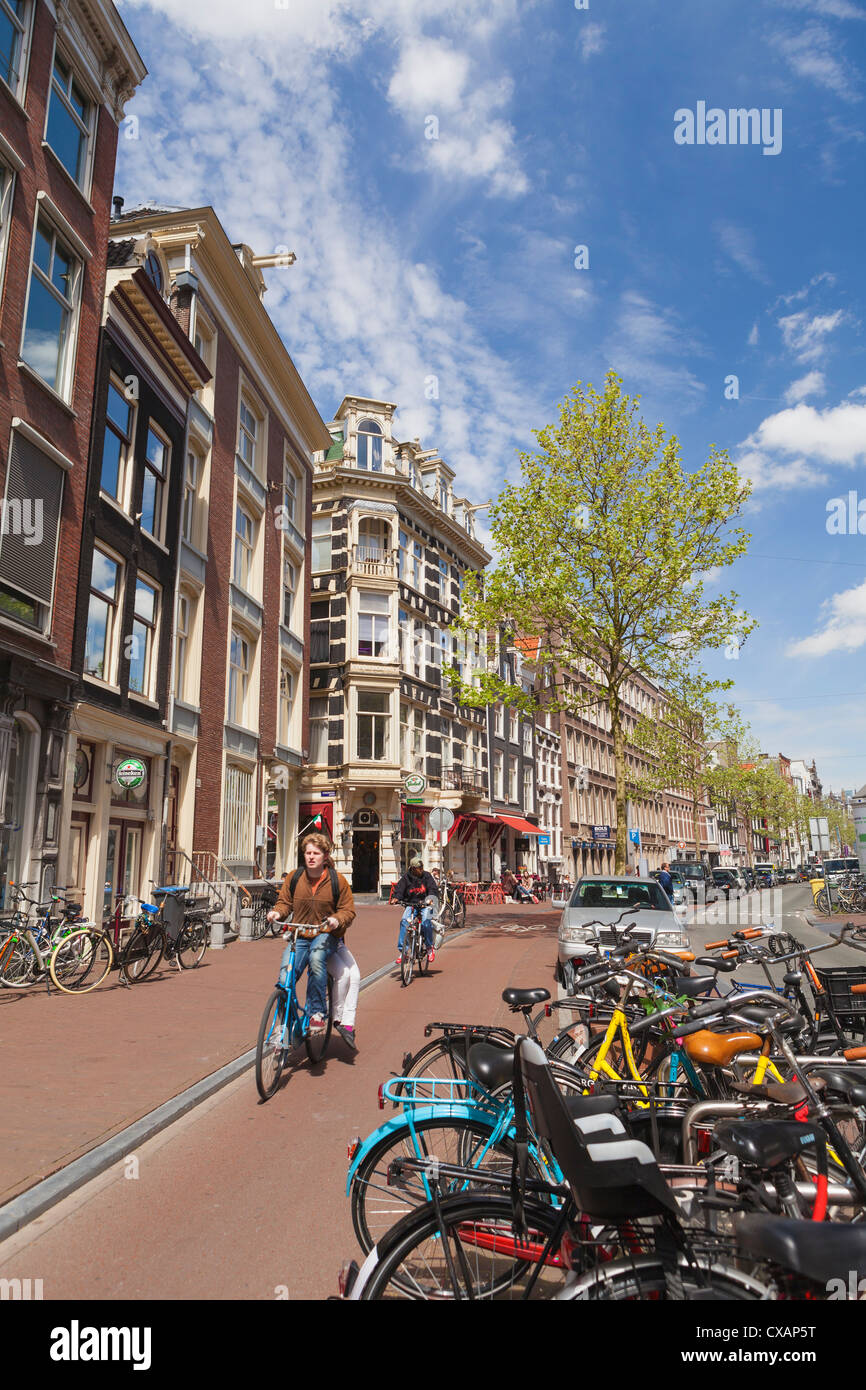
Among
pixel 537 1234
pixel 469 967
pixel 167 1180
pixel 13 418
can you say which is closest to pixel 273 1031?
pixel 167 1180

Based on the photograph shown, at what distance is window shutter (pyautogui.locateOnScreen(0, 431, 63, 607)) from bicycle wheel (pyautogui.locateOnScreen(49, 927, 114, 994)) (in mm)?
5094

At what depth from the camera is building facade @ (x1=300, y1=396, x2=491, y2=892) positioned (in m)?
33.1

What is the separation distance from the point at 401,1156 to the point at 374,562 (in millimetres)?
32665

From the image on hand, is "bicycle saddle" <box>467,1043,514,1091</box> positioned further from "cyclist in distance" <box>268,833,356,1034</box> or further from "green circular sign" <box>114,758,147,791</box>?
"green circular sign" <box>114,758,147,791</box>

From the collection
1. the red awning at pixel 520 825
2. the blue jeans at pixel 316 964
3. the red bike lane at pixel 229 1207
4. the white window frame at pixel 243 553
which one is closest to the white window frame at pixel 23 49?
the white window frame at pixel 243 553

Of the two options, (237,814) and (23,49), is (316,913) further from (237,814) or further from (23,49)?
(237,814)

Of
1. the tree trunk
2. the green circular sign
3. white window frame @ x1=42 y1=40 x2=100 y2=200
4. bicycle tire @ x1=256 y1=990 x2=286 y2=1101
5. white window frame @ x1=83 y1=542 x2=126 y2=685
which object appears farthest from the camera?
the tree trunk

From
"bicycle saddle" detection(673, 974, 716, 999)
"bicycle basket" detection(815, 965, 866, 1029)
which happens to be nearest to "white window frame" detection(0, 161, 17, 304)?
"bicycle saddle" detection(673, 974, 716, 999)

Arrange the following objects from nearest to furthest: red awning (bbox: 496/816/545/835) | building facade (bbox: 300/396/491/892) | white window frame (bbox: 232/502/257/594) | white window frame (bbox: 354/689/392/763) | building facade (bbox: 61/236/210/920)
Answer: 1. building facade (bbox: 61/236/210/920)
2. white window frame (bbox: 232/502/257/594)
3. building facade (bbox: 300/396/491/892)
4. white window frame (bbox: 354/689/392/763)
5. red awning (bbox: 496/816/545/835)

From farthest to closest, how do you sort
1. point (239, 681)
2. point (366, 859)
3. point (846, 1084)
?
1. point (366, 859)
2. point (239, 681)
3. point (846, 1084)

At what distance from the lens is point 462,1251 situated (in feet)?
9.12

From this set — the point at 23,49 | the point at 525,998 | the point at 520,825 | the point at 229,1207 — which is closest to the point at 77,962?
the point at 229,1207

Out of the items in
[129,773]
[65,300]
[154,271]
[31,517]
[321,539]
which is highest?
[321,539]

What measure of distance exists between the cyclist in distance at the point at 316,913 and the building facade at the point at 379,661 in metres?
23.7
